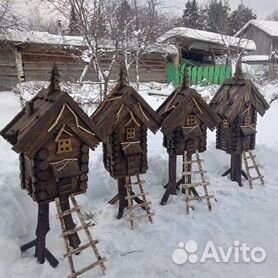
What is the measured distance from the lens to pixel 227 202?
5672 mm

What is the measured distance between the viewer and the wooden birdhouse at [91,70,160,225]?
4516 mm

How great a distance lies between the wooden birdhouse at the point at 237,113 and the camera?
5.97m

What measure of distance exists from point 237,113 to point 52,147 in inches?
145

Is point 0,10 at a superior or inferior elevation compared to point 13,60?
superior

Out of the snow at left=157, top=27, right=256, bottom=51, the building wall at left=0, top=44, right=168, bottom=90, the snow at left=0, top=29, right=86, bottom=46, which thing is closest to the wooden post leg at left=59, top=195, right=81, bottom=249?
the snow at left=0, top=29, right=86, bottom=46

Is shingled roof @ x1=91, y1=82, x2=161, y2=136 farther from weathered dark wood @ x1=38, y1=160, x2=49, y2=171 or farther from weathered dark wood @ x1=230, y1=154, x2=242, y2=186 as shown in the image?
weathered dark wood @ x1=230, y1=154, x2=242, y2=186

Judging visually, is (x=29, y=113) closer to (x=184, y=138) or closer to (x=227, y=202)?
(x=184, y=138)

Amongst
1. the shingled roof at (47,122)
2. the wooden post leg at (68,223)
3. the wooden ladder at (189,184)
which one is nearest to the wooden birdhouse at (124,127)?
the shingled roof at (47,122)

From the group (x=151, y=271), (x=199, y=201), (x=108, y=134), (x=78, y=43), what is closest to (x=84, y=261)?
(x=151, y=271)

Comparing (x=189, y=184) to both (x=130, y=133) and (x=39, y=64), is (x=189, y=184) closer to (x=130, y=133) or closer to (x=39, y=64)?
(x=130, y=133)

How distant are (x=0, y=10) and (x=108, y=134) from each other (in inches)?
293

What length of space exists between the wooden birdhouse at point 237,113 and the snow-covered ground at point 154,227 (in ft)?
2.37

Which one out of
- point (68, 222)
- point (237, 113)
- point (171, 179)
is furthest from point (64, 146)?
point (237, 113)

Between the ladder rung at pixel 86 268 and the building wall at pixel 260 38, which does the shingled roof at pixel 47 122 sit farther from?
the building wall at pixel 260 38
